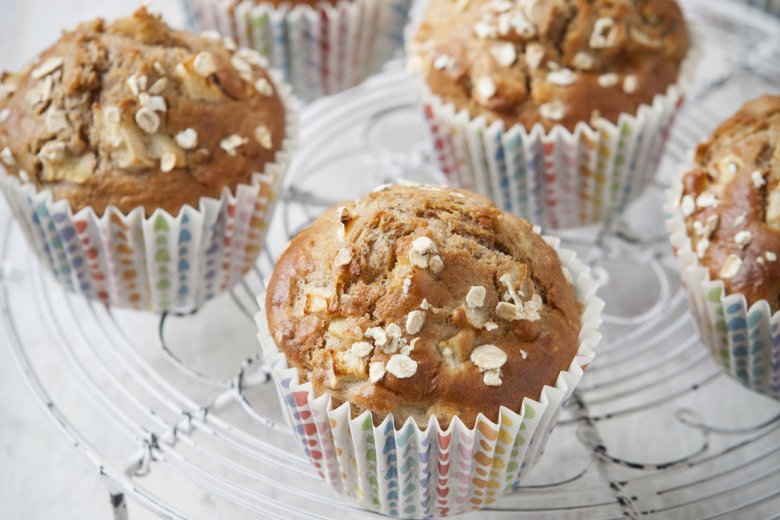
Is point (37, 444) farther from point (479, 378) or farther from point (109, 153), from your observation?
point (479, 378)

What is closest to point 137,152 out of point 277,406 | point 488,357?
point 277,406

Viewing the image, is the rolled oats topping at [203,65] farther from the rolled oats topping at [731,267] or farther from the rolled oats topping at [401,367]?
the rolled oats topping at [731,267]

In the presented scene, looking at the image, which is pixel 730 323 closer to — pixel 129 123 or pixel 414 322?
pixel 414 322

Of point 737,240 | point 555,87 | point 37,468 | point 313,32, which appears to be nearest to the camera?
point 737,240

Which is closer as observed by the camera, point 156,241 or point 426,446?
point 426,446

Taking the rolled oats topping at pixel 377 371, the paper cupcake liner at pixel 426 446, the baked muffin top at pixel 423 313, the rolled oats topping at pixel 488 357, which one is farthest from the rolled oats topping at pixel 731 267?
the rolled oats topping at pixel 377 371

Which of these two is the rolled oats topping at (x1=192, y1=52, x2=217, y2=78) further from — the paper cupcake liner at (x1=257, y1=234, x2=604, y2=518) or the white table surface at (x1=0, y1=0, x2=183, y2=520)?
the paper cupcake liner at (x1=257, y1=234, x2=604, y2=518)
